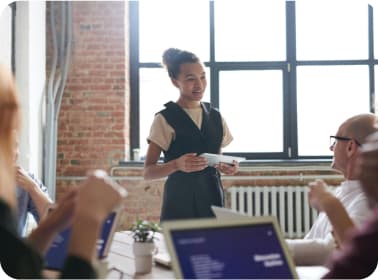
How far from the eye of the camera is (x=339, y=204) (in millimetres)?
1204

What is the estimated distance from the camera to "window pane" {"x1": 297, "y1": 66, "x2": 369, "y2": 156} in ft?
16.7

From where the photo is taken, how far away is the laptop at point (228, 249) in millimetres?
971

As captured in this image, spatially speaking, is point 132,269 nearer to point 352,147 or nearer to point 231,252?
point 231,252

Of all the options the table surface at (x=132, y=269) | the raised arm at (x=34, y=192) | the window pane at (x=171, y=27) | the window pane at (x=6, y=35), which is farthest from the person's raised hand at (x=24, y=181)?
the window pane at (x=171, y=27)

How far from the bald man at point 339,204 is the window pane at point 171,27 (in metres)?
3.25

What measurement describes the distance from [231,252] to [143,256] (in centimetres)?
62

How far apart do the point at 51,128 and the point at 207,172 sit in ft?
8.16

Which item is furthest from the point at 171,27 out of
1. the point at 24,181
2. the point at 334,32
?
the point at 24,181

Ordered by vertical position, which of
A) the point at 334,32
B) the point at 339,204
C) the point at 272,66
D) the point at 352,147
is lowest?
the point at 339,204

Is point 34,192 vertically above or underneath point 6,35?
underneath

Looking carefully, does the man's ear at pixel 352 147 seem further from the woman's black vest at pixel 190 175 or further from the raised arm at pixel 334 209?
the woman's black vest at pixel 190 175

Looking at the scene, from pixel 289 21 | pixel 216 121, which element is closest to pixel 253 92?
pixel 289 21

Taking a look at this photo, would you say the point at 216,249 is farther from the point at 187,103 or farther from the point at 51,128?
the point at 51,128

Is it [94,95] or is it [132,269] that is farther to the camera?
[94,95]
